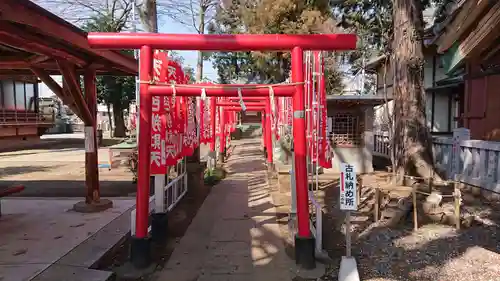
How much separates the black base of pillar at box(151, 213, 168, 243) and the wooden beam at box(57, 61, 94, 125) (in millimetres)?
2757

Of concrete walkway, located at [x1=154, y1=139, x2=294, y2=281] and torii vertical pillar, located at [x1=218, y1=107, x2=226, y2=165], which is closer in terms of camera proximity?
concrete walkway, located at [x1=154, y1=139, x2=294, y2=281]

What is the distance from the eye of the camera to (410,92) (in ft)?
29.2

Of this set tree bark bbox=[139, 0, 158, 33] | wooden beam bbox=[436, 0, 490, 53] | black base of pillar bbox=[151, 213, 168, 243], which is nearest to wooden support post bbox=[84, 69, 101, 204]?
black base of pillar bbox=[151, 213, 168, 243]

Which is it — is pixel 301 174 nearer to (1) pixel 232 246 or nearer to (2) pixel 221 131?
(1) pixel 232 246

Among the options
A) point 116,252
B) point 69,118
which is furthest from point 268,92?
point 69,118

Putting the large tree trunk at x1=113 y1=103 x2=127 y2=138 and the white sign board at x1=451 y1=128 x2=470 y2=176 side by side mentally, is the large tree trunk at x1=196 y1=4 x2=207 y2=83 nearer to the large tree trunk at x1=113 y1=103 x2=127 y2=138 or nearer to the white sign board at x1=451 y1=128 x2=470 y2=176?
the large tree trunk at x1=113 y1=103 x2=127 y2=138

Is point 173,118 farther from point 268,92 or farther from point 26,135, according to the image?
point 26,135

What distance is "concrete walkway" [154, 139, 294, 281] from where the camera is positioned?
5109 mm

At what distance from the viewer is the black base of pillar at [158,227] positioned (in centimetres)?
651

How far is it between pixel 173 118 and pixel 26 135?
1010 cm

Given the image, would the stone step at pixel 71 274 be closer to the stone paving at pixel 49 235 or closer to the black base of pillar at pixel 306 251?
the stone paving at pixel 49 235

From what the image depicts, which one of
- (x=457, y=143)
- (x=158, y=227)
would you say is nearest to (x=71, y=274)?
(x=158, y=227)

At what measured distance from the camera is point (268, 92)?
538cm

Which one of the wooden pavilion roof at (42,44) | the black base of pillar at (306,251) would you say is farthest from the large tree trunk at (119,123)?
the black base of pillar at (306,251)
